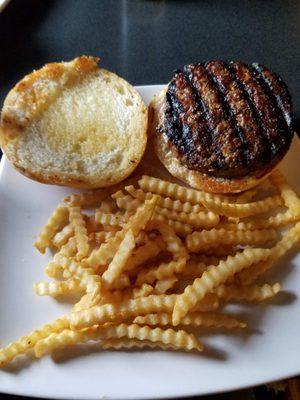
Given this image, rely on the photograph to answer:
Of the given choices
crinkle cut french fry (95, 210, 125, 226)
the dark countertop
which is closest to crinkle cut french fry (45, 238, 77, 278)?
crinkle cut french fry (95, 210, 125, 226)

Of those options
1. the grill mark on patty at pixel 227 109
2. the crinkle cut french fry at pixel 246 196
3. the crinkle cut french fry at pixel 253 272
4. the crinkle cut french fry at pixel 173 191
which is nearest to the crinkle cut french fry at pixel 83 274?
the crinkle cut french fry at pixel 173 191

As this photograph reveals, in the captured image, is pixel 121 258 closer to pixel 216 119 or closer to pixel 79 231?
pixel 79 231

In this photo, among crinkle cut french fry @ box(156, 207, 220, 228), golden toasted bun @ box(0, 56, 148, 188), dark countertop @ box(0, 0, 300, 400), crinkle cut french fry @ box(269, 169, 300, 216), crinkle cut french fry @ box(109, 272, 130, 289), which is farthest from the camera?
dark countertop @ box(0, 0, 300, 400)

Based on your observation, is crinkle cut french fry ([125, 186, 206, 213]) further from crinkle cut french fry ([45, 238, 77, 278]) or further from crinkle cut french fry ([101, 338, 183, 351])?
crinkle cut french fry ([101, 338, 183, 351])

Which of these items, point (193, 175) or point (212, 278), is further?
point (193, 175)

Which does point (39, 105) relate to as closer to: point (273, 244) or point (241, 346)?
point (273, 244)

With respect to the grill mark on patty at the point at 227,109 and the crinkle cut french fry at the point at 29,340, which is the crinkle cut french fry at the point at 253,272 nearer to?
the grill mark on patty at the point at 227,109

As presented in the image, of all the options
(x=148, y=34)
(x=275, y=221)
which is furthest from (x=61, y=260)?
(x=148, y=34)
